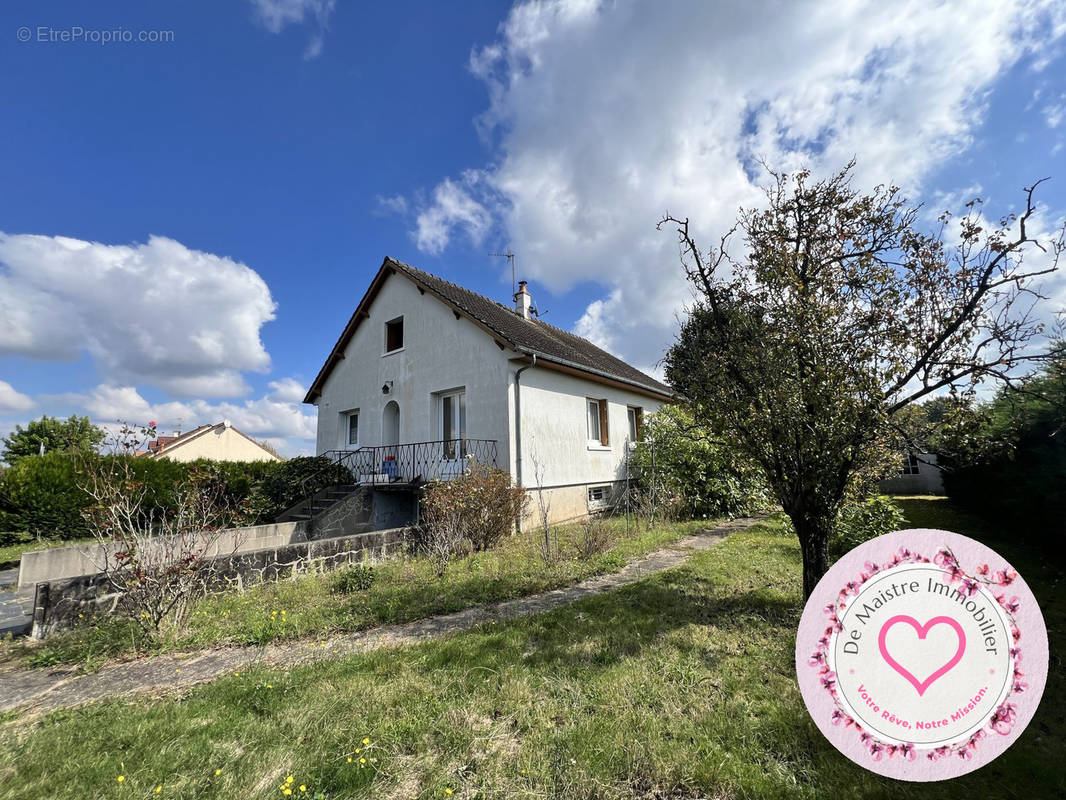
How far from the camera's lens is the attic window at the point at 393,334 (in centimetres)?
1417

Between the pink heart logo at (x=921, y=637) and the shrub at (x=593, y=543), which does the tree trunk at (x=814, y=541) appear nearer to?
the pink heart logo at (x=921, y=637)

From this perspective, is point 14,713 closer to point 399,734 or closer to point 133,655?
point 133,655

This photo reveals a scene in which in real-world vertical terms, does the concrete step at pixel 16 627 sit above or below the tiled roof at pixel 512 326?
below

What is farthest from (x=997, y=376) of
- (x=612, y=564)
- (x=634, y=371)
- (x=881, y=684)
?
(x=634, y=371)

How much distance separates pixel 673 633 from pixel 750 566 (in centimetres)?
298

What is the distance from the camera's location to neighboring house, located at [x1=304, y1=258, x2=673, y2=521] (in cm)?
1095

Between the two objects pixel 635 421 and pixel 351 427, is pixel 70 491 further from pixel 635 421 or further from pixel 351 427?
pixel 635 421

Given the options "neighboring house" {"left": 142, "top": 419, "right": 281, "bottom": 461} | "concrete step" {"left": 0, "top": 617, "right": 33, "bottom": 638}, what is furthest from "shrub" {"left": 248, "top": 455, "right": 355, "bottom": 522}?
"neighboring house" {"left": 142, "top": 419, "right": 281, "bottom": 461}

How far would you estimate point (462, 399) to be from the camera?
39.9 feet

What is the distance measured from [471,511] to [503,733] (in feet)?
17.7

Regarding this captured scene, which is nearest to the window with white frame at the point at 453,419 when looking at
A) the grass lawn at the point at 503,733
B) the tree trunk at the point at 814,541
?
the grass lawn at the point at 503,733

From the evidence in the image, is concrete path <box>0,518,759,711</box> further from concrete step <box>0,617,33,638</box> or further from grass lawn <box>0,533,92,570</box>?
grass lawn <box>0,533,92,570</box>

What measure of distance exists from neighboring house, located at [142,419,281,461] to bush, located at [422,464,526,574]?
24866mm

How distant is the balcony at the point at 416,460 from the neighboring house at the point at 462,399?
4 cm
